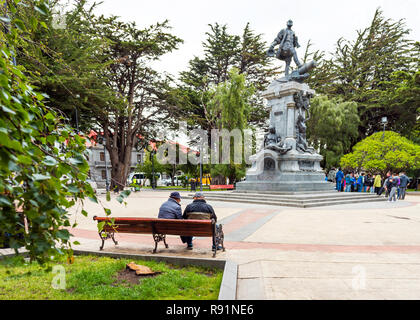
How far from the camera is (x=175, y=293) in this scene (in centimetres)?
398

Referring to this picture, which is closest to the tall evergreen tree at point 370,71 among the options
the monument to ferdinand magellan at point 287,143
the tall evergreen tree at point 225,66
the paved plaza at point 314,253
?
the tall evergreen tree at point 225,66

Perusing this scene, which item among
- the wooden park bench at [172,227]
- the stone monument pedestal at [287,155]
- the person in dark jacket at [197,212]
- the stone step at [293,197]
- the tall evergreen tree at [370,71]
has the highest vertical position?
the tall evergreen tree at [370,71]

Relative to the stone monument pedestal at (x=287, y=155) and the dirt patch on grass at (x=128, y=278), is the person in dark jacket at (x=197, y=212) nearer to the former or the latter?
the dirt patch on grass at (x=128, y=278)

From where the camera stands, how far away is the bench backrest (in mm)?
5449

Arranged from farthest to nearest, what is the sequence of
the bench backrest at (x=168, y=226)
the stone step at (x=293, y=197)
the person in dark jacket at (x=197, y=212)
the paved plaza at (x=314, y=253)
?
1. the stone step at (x=293, y=197)
2. the person in dark jacket at (x=197, y=212)
3. the bench backrest at (x=168, y=226)
4. the paved plaza at (x=314, y=253)

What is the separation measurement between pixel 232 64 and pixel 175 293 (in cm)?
3648

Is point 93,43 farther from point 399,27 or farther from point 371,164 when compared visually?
point 399,27

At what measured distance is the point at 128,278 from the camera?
4.61 meters

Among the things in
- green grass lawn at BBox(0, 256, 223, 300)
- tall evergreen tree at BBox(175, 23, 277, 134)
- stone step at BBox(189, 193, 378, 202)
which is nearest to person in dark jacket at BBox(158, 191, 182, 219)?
green grass lawn at BBox(0, 256, 223, 300)

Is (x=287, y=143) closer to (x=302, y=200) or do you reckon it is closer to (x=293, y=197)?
(x=293, y=197)

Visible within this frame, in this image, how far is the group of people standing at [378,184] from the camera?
17.8 metres

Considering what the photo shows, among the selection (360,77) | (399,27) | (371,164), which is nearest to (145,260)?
(371,164)

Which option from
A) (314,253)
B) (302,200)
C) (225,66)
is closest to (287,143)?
(302,200)
